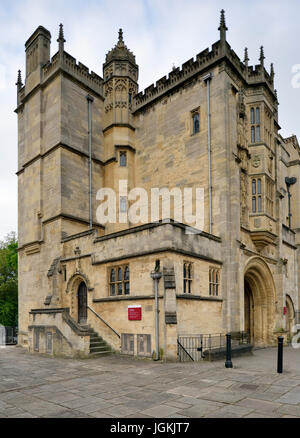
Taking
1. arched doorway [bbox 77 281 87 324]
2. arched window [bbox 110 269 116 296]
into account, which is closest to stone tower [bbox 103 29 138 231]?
arched doorway [bbox 77 281 87 324]

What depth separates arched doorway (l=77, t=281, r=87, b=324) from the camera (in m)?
19.6

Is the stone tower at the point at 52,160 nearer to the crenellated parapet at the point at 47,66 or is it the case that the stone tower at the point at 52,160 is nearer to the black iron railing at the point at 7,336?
the crenellated parapet at the point at 47,66

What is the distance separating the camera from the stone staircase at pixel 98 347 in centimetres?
1611

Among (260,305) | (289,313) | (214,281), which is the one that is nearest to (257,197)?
(214,281)

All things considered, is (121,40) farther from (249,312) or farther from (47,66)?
(249,312)

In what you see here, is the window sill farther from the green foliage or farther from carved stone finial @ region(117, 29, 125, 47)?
the green foliage

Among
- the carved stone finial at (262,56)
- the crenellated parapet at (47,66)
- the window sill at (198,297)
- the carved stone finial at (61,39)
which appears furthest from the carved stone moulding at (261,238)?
the carved stone finial at (61,39)

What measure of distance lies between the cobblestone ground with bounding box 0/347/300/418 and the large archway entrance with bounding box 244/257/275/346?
26.2 feet

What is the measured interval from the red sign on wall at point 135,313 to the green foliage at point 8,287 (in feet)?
84.7

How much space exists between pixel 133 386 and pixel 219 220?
10924 mm

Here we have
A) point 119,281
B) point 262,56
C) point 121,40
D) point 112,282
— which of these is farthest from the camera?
point 121,40

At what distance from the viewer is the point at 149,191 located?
23.7 m

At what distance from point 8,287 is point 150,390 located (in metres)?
32.4
